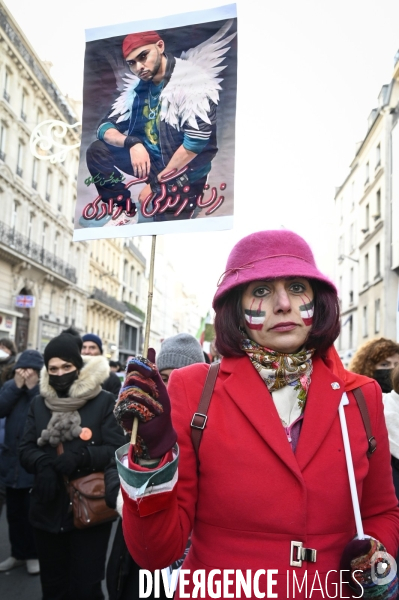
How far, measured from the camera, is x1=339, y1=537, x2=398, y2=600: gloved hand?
68.7 inches

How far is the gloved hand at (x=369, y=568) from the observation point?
175 centimetres

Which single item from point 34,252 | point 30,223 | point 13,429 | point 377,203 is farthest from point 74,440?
point 30,223

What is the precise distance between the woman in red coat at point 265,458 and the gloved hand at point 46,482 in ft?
7.34

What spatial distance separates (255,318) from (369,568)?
2.94 feet

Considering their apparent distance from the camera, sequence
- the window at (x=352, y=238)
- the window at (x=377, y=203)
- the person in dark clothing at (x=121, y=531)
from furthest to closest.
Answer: the window at (x=352, y=238)
the window at (x=377, y=203)
the person in dark clothing at (x=121, y=531)

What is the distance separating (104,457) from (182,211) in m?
2.37

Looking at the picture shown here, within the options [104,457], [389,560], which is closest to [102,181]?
[389,560]

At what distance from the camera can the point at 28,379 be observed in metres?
5.66

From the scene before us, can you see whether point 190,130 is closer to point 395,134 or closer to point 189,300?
point 395,134

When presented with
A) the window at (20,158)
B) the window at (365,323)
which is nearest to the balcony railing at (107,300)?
the window at (20,158)

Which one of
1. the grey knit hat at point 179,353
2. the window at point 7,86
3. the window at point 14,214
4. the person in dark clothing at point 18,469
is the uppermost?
the window at point 7,86

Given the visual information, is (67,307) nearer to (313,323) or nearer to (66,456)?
(66,456)

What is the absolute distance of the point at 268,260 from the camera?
2.01 m

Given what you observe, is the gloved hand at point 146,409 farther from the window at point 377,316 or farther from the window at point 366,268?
the window at point 366,268
